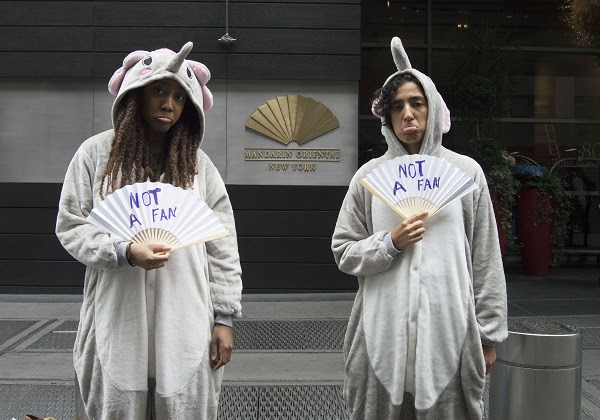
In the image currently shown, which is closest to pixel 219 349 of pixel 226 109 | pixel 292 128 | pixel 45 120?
pixel 292 128

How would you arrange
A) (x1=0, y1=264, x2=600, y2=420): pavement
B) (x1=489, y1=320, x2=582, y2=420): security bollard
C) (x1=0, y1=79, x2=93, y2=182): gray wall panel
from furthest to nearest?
(x1=0, y1=79, x2=93, y2=182): gray wall panel < (x1=0, y1=264, x2=600, y2=420): pavement < (x1=489, y1=320, x2=582, y2=420): security bollard

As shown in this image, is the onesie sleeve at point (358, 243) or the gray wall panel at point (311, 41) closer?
the onesie sleeve at point (358, 243)

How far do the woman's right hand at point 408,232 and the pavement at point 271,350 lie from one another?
7.87ft

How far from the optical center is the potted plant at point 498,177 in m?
9.03

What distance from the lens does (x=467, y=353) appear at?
8.32 ft

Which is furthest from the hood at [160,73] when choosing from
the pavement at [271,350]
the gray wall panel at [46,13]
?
the gray wall panel at [46,13]

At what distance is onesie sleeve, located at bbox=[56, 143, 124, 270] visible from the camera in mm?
2254

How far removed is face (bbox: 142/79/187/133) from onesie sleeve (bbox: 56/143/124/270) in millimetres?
290

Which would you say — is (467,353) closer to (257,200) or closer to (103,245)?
(103,245)

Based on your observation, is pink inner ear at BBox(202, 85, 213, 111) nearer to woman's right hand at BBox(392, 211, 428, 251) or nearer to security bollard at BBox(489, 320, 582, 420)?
woman's right hand at BBox(392, 211, 428, 251)

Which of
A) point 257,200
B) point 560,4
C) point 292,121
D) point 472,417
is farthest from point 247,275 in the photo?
point 560,4

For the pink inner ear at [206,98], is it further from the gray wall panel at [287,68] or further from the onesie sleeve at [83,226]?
the gray wall panel at [287,68]

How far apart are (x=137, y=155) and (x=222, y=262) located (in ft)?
1.77

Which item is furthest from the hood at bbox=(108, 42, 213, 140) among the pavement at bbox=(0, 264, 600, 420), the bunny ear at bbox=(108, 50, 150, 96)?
the pavement at bbox=(0, 264, 600, 420)
